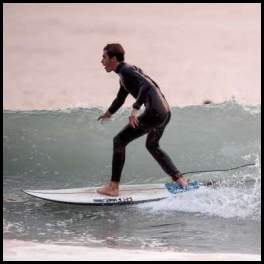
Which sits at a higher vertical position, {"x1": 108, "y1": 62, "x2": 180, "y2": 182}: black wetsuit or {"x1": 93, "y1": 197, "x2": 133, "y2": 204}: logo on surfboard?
{"x1": 108, "y1": 62, "x2": 180, "y2": 182}: black wetsuit

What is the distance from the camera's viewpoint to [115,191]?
11.0ft

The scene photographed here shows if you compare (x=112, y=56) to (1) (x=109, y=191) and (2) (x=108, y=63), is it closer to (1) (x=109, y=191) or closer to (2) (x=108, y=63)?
(2) (x=108, y=63)

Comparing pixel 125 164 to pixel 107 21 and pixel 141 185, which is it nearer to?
pixel 141 185

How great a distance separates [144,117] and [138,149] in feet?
0.58

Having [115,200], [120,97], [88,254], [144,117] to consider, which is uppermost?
[120,97]

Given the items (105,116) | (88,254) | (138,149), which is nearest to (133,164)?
(138,149)

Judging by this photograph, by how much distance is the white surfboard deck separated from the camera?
10.9 ft

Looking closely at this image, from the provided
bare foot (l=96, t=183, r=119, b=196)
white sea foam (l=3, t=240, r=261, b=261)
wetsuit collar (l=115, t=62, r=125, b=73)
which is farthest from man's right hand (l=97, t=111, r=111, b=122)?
white sea foam (l=3, t=240, r=261, b=261)

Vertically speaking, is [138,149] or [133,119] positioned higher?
[133,119]

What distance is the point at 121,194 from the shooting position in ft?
11.0

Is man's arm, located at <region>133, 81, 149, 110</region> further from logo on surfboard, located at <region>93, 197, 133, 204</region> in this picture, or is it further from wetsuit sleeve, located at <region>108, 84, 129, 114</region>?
logo on surfboard, located at <region>93, 197, 133, 204</region>

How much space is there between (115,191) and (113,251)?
532 mm

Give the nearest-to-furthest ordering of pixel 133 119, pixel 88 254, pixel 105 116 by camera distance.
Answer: pixel 88 254
pixel 133 119
pixel 105 116

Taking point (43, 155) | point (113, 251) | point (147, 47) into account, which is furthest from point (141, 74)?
point (113, 251)
